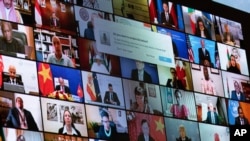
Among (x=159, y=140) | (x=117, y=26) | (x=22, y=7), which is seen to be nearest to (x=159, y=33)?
(x=117, y=26)

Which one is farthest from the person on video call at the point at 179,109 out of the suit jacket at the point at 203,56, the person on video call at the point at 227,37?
the person on video call at the point at 227,37

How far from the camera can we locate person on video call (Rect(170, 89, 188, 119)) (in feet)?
23.4

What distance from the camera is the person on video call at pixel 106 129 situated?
21.1ft

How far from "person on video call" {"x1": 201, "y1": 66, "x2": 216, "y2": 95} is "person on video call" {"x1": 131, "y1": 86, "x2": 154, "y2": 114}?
2.70ft

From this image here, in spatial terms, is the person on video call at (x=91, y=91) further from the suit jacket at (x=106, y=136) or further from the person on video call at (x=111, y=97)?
the suit jacket at (x=106, y=136)

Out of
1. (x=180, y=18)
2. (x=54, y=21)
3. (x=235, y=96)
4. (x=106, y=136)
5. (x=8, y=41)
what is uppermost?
(x=180, y=18)

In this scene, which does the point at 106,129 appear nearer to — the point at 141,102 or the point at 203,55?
the point at 141,102

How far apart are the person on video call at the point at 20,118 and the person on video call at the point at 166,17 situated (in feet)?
6.67

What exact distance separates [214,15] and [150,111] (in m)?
1.61

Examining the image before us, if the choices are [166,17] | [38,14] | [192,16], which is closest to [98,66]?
[38,14]

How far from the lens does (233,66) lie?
7898mm

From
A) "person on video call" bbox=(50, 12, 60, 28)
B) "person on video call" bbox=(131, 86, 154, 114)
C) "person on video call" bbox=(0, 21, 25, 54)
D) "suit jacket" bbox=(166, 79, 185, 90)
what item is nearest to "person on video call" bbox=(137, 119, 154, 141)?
"person on video call" bbox=(131, 86, 154, 114)

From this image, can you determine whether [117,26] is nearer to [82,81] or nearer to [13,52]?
[82,81]

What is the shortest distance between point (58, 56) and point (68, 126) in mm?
601
